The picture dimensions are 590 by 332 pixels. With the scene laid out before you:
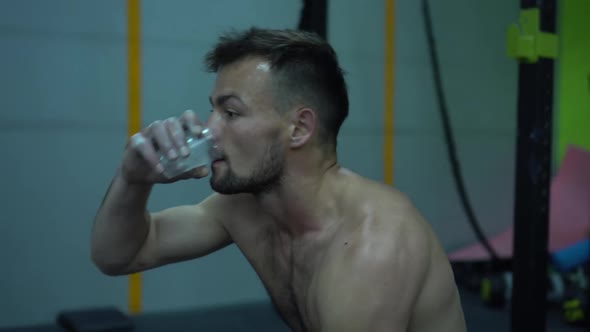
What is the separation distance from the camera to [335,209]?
1771 mm

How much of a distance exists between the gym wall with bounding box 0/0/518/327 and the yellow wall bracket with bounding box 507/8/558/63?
1874 millimetres

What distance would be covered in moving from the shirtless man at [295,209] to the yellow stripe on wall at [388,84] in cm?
297

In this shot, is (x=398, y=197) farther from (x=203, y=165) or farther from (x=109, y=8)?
(x=109, y=8)

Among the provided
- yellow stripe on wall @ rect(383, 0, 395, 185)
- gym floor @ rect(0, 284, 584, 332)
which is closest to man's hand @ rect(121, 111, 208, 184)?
gym floor @ rect(0, 284, 584, 332)

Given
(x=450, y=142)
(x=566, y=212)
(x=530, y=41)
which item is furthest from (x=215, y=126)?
(x=566, y=212)

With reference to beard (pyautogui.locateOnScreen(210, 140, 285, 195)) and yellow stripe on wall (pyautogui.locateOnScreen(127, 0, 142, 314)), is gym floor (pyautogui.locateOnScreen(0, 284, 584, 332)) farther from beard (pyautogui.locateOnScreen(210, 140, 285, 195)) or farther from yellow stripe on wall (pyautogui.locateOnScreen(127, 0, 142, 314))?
beard (pyautogui.locateOnScreen(210, 140, 285, 195))

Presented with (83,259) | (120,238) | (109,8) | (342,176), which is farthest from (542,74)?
(83,259)

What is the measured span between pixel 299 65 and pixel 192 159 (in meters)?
0.38

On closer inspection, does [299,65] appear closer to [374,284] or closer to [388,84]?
[374,284]

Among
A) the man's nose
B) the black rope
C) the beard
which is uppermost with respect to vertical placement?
the man's nose

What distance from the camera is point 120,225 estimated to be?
72.7 inches

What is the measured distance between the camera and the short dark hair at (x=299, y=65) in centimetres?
173

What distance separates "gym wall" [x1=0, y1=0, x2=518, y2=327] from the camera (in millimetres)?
3789

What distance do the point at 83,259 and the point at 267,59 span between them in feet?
8.63
